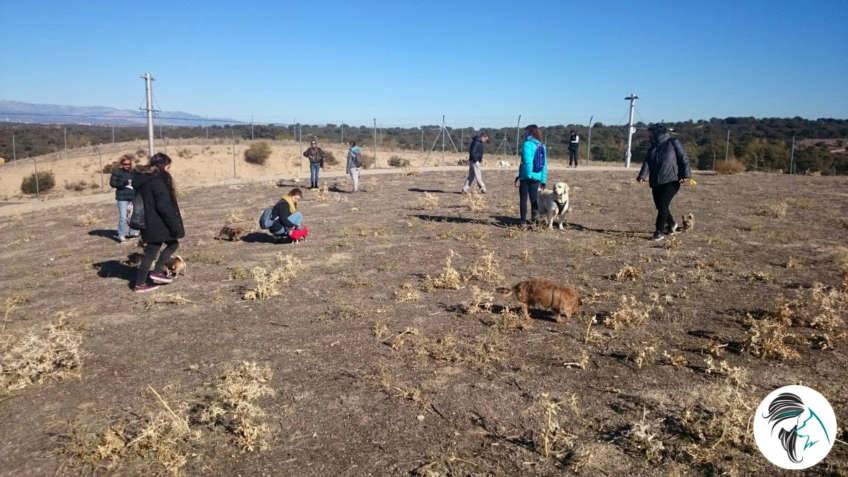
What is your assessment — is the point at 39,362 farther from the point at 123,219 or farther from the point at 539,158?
the point at 539,158

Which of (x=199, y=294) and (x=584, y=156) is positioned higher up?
(x=584, y=156)

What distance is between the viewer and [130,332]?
5770 mm

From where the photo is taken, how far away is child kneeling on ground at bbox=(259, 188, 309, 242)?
10.0 meters

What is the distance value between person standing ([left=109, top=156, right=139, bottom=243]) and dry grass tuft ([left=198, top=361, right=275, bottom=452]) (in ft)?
22.2

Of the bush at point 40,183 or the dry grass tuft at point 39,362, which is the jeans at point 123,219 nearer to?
the dry grass tuft at point 39,362

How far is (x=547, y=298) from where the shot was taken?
5590 mm

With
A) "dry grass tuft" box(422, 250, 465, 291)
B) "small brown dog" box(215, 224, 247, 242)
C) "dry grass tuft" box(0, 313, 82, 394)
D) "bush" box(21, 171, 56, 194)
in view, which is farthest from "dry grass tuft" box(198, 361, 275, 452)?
"bush" box(21, 171, 56, 194)

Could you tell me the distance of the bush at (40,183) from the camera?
A: 2480 centimetres

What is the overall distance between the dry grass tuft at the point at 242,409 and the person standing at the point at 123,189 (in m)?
6.76

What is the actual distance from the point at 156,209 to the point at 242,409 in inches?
161

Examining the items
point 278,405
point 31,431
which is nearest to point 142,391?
point 31,431

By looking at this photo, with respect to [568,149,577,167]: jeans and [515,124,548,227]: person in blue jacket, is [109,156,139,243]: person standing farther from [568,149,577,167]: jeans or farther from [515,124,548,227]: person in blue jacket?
[568,149,577,167]: jeans

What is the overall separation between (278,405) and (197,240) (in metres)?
7.58

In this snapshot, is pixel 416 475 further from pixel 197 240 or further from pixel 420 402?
pixel 197 240
